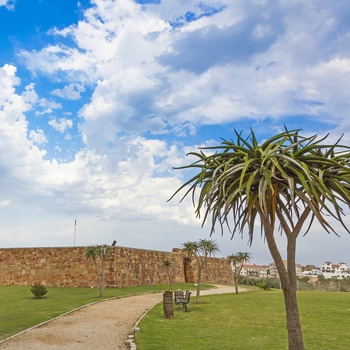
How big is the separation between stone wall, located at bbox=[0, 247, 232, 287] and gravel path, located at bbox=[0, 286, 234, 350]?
13.8 meters

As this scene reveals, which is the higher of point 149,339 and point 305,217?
point 305,217

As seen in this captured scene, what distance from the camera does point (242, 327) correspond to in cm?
1382

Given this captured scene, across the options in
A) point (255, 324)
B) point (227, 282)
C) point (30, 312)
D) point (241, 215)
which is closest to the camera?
point (241, 215)

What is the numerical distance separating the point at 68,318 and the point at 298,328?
9822mm

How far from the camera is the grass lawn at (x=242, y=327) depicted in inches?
432

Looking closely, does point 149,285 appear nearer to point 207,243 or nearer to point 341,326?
point 207,243

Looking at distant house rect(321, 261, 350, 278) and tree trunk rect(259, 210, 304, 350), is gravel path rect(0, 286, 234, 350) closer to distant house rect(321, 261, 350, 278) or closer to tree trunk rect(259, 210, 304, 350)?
tree trunk rect(259, 210, 304, 350)

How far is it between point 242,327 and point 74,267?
21997 millimetres

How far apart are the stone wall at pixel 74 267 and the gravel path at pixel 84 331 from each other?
13783mm

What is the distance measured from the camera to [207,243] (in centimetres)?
2842

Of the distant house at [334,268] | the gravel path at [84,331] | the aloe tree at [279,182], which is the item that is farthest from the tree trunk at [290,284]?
the distant house at [334,268]

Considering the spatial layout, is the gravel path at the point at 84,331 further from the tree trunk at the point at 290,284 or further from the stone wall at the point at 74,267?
the stone wall at the point at 74,267

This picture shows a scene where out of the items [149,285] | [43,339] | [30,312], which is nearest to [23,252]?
[149,285]

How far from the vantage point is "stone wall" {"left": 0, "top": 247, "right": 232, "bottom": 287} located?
104 feet
